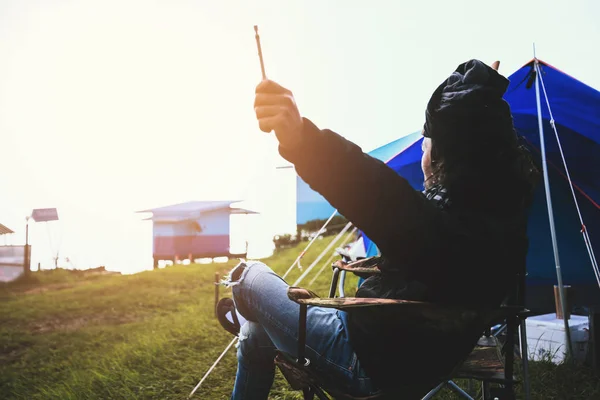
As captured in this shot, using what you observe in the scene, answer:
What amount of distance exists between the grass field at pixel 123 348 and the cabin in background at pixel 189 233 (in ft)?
21.6

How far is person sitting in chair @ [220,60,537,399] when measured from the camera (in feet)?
2.65

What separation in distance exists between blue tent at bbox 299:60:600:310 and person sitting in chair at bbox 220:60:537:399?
7.66 feet

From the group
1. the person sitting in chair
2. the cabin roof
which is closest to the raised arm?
the person sitting in chair

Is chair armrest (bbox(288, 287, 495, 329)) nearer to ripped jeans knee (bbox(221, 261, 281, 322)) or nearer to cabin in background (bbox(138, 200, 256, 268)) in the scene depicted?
ripped jeans knee (bbox(221, 261, 281, 322))

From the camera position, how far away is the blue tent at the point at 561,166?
299 centimetres

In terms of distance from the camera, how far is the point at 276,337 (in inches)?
50.2

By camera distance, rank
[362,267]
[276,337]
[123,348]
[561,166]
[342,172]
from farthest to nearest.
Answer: [123,348]
[561,166]
[362,267]
[276,337]
[342,172]

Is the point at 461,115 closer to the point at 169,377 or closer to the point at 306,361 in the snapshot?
the point at 306,361

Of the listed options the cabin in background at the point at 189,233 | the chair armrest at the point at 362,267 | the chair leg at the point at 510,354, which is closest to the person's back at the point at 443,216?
the chair leg at the point at 510,354

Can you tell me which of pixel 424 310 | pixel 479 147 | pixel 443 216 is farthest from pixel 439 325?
pixel 479 147

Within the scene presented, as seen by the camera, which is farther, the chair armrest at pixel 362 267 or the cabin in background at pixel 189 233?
the cabin in background at pixel 189 233

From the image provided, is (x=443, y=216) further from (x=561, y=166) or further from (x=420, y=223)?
(x=561, y=166)

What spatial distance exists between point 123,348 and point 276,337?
9.97 ft

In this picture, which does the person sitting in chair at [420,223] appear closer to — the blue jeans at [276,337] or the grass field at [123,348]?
the blue jeans at [276,337]
